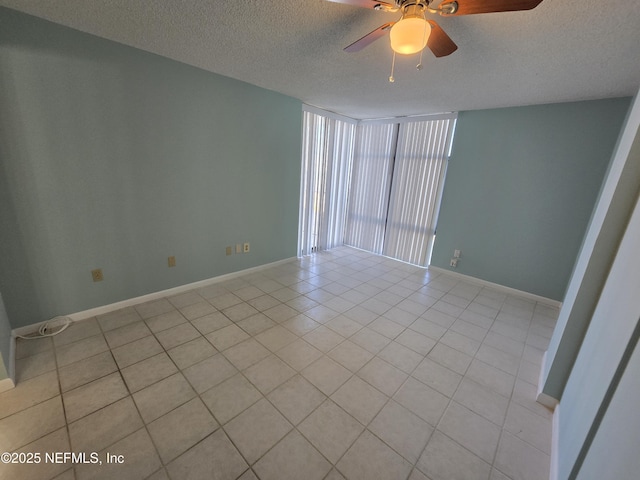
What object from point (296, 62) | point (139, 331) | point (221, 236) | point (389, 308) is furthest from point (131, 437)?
point (296, 62)

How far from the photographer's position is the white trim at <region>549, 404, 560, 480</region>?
129 cm

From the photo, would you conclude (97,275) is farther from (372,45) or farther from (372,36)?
(372,45)

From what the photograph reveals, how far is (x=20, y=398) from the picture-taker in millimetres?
1524

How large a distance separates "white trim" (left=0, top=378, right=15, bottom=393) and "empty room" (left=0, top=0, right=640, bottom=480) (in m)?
0.05

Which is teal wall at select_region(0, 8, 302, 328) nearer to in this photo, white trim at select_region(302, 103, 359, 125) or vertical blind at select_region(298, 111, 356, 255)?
white trim at select_region(302, 103, 359, 125)

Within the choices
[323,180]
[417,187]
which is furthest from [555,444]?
[323,180]

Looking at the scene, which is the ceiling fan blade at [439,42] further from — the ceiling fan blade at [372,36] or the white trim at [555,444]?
the white trim at [555,444]

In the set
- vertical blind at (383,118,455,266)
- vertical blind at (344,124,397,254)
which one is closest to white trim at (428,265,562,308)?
vertical blind at (383,118,455,266)

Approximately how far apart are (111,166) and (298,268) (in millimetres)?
2451

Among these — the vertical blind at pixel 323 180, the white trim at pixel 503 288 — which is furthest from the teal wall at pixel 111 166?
the white trim at pixel 503 288

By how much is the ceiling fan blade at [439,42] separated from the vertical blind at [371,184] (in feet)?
9.28

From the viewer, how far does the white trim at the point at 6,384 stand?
1.55m

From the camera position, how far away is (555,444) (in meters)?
1.44

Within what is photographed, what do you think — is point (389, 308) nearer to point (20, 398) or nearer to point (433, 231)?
point (433, 231)
